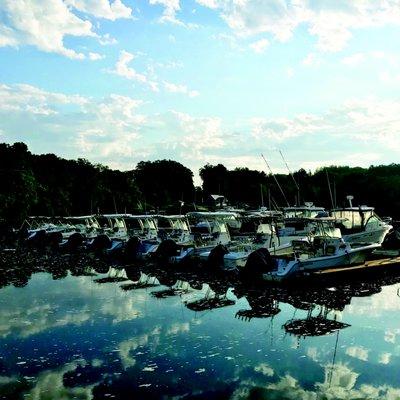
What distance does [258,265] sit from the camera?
2116 cm

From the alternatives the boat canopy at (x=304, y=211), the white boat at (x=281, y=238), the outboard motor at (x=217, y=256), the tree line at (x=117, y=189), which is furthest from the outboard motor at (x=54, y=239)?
the outboard motor at (x=217, y=256)

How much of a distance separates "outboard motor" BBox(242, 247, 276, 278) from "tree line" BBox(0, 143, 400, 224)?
59.0ft

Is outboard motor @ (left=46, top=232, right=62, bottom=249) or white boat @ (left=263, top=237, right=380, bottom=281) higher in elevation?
outboard motor @ (left=46, top=232, right=62, bottom=249)

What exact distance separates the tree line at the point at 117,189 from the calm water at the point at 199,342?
2180 cm

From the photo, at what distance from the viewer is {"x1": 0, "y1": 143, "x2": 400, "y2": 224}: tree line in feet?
174

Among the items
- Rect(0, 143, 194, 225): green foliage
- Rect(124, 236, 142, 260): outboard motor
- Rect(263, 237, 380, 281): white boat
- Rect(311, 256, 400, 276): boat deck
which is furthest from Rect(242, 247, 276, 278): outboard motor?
Rect(0, 143, 194, 225): green foliage

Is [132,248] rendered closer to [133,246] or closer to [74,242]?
[133,246]

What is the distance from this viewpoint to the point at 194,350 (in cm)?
1230

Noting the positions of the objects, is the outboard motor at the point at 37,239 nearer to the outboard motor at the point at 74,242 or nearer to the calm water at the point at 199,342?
the outboard motor at the point at 74,242

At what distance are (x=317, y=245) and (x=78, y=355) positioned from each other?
14681 millimetres

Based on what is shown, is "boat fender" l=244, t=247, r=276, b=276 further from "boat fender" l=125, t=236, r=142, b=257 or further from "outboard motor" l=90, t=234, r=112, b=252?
"outboard motor" l=90, t=234, r=112, b=252

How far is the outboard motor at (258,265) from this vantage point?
21.1m

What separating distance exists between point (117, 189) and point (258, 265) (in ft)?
188

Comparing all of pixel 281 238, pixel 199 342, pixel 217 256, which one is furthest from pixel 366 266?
pixel 199 342
